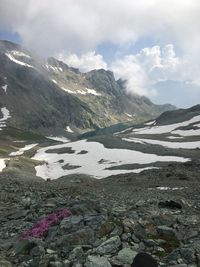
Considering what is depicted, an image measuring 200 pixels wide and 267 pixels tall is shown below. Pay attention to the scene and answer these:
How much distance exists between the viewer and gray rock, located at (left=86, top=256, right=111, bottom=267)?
15.2 metres

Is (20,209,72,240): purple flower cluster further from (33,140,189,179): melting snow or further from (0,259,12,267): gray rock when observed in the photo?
(33,140,189,179): melting snow

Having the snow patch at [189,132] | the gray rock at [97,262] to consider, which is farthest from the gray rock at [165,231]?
the snow patch at [189,132]

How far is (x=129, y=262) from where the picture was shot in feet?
51.1

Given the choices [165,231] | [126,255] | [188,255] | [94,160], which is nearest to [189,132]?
[94,160]

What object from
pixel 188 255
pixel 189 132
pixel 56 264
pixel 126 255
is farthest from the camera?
pixel 189 132

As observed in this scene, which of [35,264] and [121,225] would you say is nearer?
[35,264]

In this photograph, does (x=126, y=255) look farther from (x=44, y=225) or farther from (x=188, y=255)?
(x=44, y=225)

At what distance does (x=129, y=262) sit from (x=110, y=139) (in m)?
121

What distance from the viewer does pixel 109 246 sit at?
16.9 m

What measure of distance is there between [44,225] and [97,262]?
19.2 ft

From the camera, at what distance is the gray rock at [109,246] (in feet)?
54.5

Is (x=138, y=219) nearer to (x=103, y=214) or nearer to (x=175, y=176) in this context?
(x=103, y=214)

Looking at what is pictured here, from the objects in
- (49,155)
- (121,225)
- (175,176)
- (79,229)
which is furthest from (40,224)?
(49,155)

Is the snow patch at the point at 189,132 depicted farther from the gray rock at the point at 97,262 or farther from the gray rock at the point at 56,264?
the gray rock at the point at 56,264
